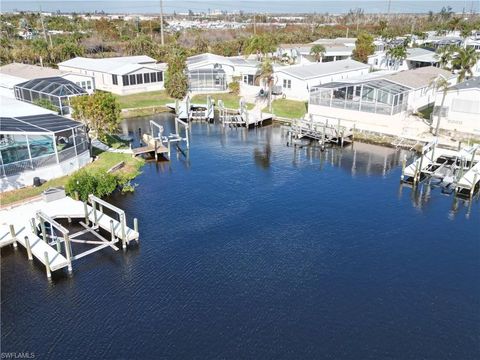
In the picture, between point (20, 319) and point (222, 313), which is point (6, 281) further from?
point (222, 313)

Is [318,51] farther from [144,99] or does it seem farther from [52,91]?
[52,91]

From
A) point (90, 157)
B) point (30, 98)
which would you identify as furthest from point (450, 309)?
point (30, 98)

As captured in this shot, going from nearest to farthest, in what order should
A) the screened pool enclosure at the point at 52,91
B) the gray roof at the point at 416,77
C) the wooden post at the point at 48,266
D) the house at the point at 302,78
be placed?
the wooden post at the point at 48,266 < the screened pool enclosure at the point at 52,91 < the gray roof at the point at 416,77 < the house at the point at 302,78

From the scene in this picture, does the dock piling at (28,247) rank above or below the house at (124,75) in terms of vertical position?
below

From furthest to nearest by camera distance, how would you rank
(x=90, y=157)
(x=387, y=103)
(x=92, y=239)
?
(x=387, y=103)
(x=90, y=157)
(x=92, y=239)

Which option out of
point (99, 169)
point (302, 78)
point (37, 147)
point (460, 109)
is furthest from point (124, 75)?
point (460, 109)

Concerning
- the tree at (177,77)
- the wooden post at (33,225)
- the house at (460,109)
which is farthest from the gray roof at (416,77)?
the wooden post at (33,225)

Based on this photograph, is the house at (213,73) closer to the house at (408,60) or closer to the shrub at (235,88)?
the shrub at (235,88)
